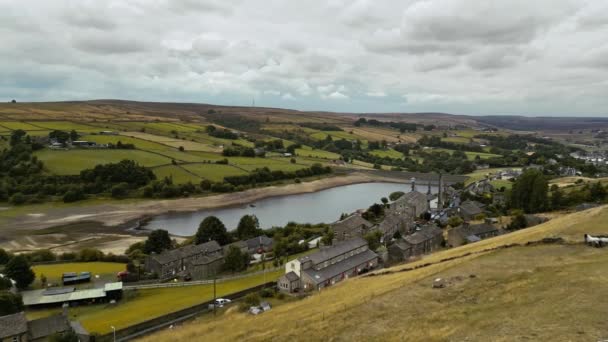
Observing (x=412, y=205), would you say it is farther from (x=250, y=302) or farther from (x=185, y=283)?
(x=250, y=302)

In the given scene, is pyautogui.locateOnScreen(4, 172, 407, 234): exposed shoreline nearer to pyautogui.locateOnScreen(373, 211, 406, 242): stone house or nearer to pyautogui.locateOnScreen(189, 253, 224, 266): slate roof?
pyautogui.locateOnScreen(189, 253, 224, 266): slate roof

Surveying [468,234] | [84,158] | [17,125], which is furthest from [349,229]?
[17,125]

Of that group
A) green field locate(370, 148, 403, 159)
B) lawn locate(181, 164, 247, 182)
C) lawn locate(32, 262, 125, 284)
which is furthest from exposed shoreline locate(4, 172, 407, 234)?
green field locate(370, 148, 403, 159)

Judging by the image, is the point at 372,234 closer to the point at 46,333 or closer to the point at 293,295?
the point at 293,295

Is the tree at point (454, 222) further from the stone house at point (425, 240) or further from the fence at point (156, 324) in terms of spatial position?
the fence at point (156, 324)

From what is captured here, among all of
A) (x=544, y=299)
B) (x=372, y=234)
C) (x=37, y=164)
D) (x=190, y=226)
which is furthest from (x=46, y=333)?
(x=37, y=164)

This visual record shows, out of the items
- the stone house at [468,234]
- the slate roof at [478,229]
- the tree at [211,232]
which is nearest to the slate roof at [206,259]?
the tree at [211,232]

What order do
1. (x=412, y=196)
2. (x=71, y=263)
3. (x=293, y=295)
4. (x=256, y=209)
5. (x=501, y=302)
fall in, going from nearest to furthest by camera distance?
(x=501, y=302)
(x=293, y=295)
(x=71, y=263)
(x=412, y=196)
(x=256, y=209)
